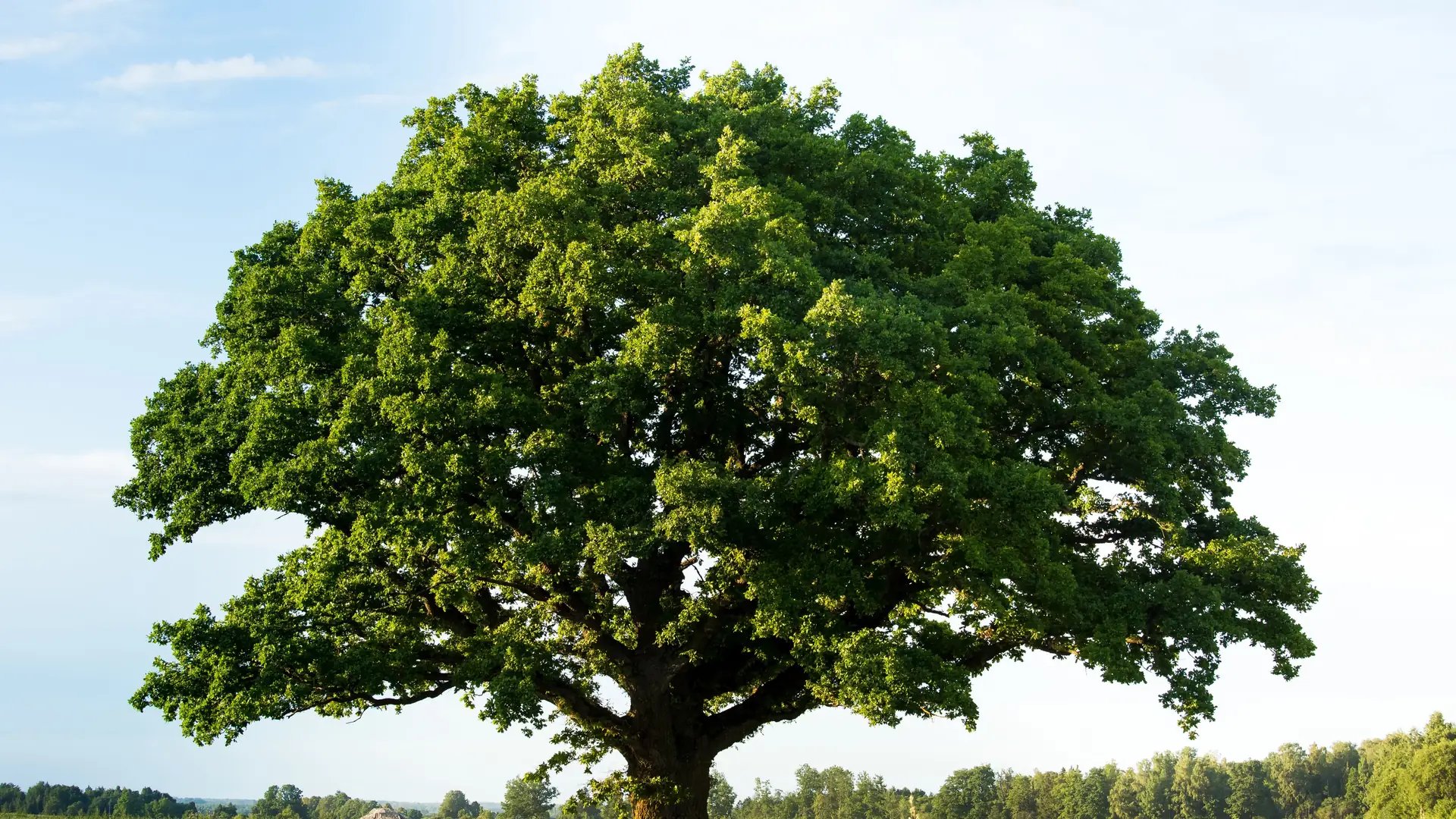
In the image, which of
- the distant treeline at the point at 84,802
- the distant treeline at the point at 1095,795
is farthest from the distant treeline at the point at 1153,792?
the distant treeline at the point at 84,802

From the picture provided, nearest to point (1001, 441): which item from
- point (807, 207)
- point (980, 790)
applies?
point (807, 207)

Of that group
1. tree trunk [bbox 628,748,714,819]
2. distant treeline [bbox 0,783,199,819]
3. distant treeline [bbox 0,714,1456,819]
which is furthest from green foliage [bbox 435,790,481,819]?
tree trunk [bbox 628,748,714,819]

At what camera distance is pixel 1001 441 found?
2275 cm

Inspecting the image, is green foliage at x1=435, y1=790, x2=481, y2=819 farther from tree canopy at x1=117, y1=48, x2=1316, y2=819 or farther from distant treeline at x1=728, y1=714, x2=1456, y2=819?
tree canopy at x1=117, y1=48, x2=1316, y2=819

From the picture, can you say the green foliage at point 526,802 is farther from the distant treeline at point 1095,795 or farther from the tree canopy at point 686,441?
the tree canopy at point 686,441

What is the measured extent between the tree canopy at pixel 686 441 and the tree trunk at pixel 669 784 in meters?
0.09

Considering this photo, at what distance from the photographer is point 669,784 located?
2267 centimetres

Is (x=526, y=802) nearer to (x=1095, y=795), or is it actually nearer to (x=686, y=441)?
(x=1095, y=795)

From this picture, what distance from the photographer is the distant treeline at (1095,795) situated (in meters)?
87.2

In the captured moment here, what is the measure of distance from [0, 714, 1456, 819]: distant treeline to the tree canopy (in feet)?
220

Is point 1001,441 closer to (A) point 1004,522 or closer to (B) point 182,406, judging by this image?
(A) point 1004,522

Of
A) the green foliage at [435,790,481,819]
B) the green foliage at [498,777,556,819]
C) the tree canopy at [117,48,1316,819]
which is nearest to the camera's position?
the tree canopy at [117,48,1316,819]

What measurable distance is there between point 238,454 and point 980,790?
101428 millimetres

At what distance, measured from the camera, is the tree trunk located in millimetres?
22625
